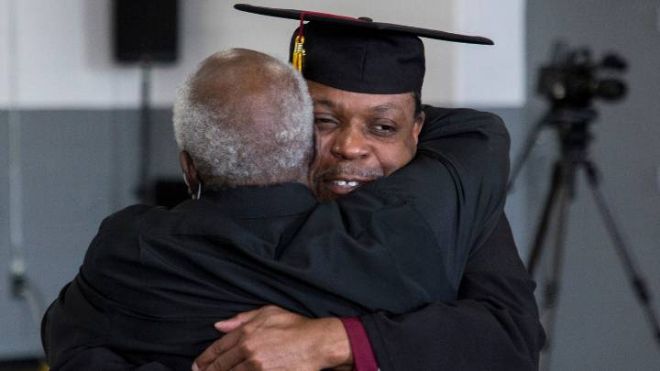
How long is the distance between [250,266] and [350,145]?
394 mm

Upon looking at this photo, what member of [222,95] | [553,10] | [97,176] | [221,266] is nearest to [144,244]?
[221,266]

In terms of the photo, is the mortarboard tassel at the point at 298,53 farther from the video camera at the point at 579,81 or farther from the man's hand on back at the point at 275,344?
the video camera at the point at 579,81

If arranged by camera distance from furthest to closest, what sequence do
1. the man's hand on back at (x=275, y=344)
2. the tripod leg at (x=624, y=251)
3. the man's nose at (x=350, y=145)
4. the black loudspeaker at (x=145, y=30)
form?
1. the black loudspeaker at (x=145, y=30)
2. the tripod leg at (x=624, y=251)
3. the man's nose at (x=350, y=145)
4. the man's hand on back at (x=275, y=344)

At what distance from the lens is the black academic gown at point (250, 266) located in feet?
5.74

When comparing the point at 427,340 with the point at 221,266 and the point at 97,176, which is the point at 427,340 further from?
the point at 97,176

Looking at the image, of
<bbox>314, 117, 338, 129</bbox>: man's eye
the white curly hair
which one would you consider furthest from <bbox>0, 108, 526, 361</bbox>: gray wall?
the white curly hair

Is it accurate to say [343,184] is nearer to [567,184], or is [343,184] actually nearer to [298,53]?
[298,53]

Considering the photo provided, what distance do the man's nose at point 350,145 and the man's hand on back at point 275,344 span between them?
1.30 feet

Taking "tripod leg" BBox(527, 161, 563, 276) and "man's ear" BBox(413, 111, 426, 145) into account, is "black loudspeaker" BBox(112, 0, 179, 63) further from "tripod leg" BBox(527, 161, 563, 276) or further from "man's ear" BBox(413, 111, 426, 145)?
"man's ear" BBox(413, 111, 426, 145)

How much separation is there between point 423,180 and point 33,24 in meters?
3.89

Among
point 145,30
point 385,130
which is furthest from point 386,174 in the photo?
point 145,30

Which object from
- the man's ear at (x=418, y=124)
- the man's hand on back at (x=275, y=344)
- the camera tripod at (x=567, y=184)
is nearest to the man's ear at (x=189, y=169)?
the man's hand on back at (x=275, y=344)

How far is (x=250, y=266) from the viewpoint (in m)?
1.74

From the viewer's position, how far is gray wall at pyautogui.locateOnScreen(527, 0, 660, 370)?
15.8 feet
